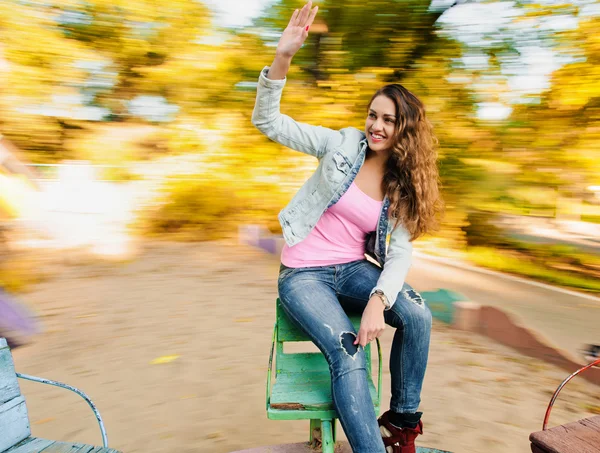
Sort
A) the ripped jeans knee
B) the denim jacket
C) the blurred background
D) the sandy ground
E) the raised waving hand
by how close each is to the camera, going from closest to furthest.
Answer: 1. the ripped jeans knee
2. the raised waving hand
3. the denim jacket
4. the sandy ground
5. the blurred background

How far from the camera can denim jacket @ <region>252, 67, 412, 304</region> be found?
6.44 feet

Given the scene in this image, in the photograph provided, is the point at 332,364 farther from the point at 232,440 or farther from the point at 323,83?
the point at 323,83

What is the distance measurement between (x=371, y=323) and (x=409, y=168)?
0.65m

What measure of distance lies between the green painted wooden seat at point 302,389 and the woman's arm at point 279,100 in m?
0.68

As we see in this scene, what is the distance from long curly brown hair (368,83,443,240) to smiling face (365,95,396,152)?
0.06 ft

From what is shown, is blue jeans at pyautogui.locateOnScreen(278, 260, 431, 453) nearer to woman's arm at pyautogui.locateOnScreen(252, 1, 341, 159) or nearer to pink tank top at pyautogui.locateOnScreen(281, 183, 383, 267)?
pink tank top at pyautogui.locateOnScreen(281, 183, 383, 267)

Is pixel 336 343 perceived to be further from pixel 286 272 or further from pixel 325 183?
pixel 325 183

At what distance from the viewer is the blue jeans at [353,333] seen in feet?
5.29

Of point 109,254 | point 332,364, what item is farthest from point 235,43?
point 332,364

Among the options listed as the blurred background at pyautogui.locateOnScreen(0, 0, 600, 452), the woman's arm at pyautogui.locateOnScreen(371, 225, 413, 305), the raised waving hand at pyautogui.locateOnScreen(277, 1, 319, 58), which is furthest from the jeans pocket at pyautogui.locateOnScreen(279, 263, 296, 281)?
the blurred background at pyautogui.locateOnScreen(0, 0, 600, 452)

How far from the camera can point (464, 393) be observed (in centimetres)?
303

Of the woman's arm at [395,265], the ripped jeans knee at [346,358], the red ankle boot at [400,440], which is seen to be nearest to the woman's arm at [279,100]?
the woman's arm at [395,265]

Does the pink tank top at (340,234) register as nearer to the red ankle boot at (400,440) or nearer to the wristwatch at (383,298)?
the wristwatch at (383,298)

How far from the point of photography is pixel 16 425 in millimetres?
1599
